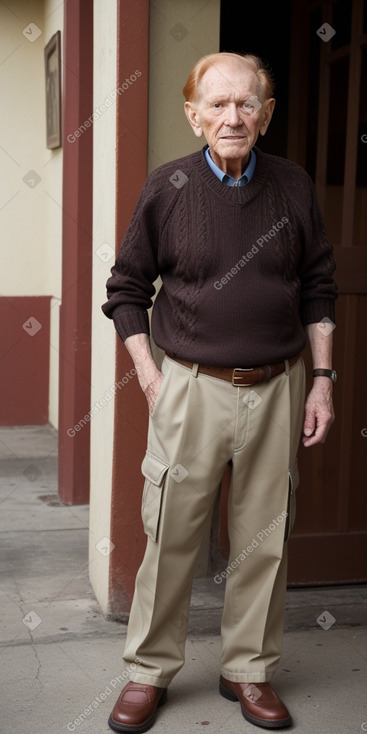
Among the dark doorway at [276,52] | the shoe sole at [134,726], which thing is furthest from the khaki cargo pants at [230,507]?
the dark doorway at [276,52]

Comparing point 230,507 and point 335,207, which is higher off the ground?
point 335,207

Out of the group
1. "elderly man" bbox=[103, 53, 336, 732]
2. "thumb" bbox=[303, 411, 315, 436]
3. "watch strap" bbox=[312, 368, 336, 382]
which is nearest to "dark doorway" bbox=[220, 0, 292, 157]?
"elderly man" bbox=[103, 53, 336, 732]

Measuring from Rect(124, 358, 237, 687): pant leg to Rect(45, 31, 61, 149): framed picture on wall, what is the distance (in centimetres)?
381

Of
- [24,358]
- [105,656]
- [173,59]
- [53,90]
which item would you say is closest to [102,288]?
[173,59]

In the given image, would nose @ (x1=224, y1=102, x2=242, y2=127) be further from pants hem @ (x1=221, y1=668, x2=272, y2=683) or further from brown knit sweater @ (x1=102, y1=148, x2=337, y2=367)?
pants hem @ (x1=221, y1=668, x2=272, y2=683)

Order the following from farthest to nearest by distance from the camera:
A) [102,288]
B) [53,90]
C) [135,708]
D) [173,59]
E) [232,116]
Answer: [53,90] → [102,288] → [173,59] → [135,708] → [232,116]

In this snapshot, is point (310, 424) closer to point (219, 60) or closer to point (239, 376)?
point (239, 376)

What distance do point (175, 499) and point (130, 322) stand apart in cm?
50

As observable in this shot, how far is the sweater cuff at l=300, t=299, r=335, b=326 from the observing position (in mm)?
2762

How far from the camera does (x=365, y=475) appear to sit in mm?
3807

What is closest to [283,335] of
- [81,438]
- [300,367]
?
[300,367]

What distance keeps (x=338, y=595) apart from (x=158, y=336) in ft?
5.07

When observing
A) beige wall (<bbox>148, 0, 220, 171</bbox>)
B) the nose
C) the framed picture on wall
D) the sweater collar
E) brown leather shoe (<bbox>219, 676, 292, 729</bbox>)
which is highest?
the framed picture on wall

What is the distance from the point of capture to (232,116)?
2508 millimetres
